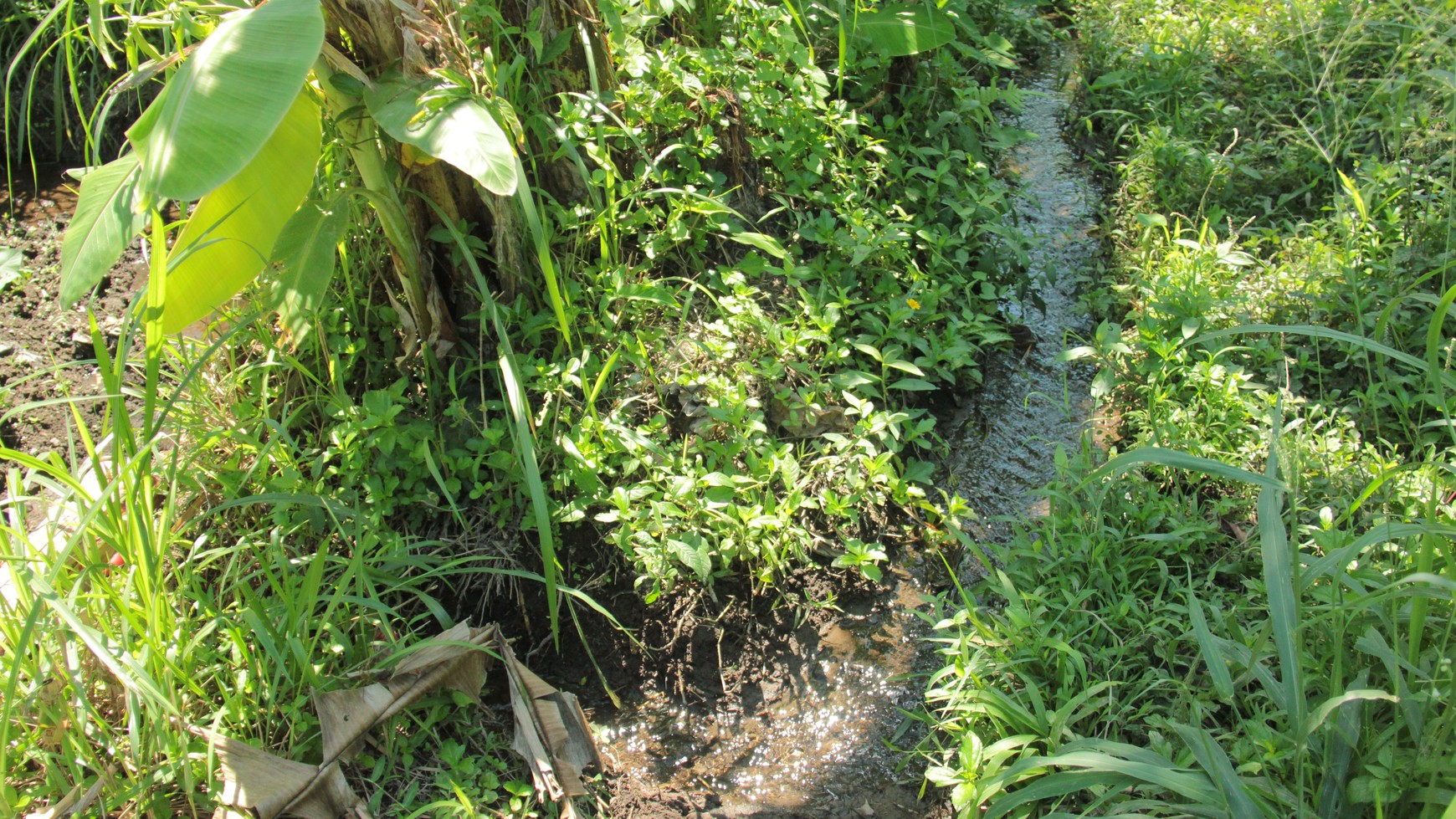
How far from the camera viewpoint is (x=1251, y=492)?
2332mm

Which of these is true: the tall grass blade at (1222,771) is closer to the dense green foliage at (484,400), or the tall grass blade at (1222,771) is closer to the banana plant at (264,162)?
the dense green foliage at (484,400)

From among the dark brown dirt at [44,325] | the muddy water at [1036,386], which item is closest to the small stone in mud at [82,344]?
the dark brown dirt at [44,325]

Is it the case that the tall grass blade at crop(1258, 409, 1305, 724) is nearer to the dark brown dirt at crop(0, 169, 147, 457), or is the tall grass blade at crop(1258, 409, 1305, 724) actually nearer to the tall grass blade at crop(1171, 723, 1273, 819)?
the tall grass blade at crop(1171, 723, 1273, 819)

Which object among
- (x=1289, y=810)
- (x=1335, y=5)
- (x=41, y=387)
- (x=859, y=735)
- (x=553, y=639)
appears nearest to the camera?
(x=1289, y=810)

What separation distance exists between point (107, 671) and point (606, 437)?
3.66 ft

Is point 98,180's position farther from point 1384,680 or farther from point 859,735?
point 1384,680

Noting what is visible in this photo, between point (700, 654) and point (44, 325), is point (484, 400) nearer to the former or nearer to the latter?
point (700, 654)

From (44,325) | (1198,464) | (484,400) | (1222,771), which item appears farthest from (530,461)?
(44,325)

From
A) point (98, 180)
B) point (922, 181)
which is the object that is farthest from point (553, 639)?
point (922, 181)

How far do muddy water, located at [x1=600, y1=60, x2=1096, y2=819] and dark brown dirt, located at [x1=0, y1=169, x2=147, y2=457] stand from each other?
1.79 metres

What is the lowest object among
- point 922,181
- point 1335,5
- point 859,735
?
point 859,735

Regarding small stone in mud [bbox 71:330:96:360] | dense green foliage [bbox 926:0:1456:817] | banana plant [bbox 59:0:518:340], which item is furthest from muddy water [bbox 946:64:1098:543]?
small stone in mud [bbox 71:330:96:360]

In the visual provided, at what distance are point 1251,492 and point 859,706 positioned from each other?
1072 millimetres

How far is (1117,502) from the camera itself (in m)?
2.37
